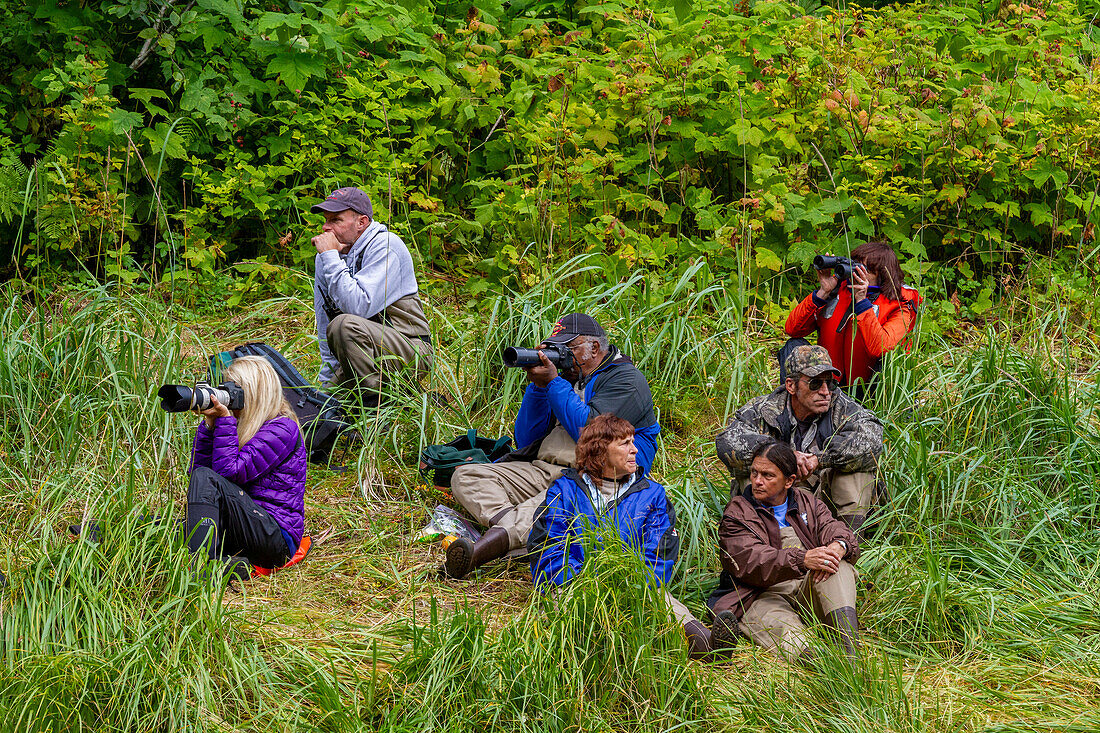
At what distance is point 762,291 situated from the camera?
21.8 feet

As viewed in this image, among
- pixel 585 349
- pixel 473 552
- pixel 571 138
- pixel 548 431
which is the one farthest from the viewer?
pixel 571 138

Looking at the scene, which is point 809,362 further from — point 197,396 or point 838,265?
point 197,396

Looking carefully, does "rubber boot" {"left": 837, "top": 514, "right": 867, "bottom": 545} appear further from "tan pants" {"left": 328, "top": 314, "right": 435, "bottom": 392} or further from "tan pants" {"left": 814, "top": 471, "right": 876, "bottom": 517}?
"tan pants" {"left": 328, "top": 314, "right": 435, "bottom": 392}

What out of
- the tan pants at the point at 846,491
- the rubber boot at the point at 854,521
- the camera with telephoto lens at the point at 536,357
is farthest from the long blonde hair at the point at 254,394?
the rubber boot at the point at 854,521

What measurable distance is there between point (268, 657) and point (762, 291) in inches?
163

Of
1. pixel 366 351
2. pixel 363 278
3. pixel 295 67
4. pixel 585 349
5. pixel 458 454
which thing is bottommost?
pixel 458 454

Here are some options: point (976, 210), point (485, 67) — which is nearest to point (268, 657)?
point (485, 67)

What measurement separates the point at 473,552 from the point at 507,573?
7.9 inches

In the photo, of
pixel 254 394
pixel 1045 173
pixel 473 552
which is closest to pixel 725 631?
pixel 473 552

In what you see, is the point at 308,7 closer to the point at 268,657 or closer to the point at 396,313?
the point at 396,313

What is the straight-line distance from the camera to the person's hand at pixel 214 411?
3.94 metres

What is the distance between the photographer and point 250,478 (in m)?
4.12

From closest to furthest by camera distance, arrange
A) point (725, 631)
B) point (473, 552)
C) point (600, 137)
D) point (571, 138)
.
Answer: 1. point (725, 631)
2. point (473, 552)
3. point (571, 138)
4. point (600, 137)

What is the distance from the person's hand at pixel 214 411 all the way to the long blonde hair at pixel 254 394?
0.47 ft
